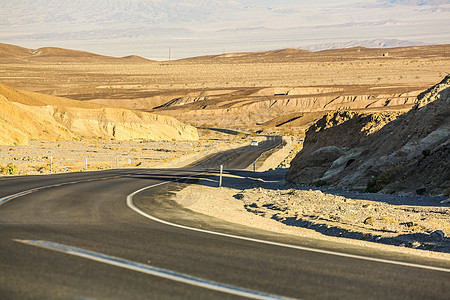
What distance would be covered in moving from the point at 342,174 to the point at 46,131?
177 ft

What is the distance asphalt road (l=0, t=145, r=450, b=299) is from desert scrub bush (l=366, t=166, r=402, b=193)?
1087cm

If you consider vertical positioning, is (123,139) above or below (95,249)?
below

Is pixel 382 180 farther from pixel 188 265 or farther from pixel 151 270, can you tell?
pixel 151 270

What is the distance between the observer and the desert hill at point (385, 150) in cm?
1922

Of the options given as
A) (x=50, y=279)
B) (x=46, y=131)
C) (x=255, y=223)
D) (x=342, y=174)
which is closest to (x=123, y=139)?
(x=46, y=131)

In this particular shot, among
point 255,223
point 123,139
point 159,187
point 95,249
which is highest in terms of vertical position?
point 95,249

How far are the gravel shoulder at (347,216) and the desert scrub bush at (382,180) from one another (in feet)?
2.34

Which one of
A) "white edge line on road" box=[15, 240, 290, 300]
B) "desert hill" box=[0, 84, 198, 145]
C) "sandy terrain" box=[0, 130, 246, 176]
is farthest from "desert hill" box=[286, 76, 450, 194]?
"desert hill" box=[0, 84, 198, 145]

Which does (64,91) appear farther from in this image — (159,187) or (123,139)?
(159,187)

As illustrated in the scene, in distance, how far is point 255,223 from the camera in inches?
473

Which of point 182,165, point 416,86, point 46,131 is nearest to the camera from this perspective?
point 182,165

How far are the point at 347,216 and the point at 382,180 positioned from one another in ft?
23.5

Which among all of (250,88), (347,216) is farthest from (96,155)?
(250,88)

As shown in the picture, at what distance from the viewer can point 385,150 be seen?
23.9 m
